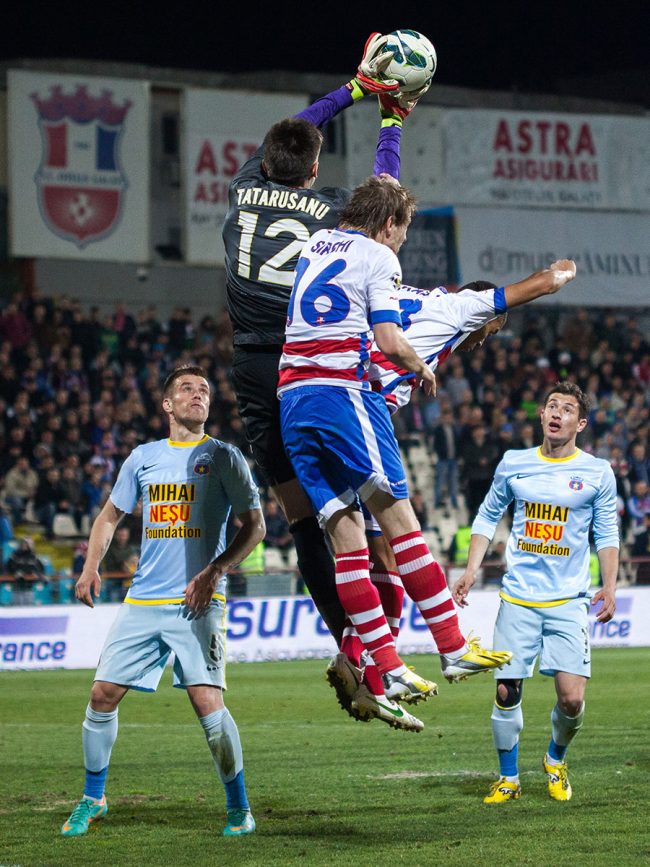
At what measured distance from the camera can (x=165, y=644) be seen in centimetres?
769

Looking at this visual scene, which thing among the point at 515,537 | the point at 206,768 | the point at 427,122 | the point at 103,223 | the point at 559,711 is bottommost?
the point at 206,768

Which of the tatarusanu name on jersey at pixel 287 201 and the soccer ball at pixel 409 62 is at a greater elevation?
the soccer ball at pixel 409 62

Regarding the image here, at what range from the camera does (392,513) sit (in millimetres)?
6293

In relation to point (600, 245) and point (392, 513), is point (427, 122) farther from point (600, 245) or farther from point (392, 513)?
point (392, 513)

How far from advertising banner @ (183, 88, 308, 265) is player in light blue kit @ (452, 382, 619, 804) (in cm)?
1679

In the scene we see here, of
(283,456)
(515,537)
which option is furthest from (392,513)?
(515,537)

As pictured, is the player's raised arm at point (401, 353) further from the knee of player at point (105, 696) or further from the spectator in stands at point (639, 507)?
the spectator in stands at point (639, 507)

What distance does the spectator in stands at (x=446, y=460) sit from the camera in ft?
74.3

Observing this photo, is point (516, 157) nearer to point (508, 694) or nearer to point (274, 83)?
point (274, 83)

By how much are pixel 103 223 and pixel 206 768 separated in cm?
1611

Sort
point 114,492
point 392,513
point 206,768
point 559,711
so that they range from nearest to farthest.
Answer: point 392,513 → point 114,492 → point 559,711 → point 206,768

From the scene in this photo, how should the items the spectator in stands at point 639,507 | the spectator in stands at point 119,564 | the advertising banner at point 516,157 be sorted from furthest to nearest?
the advertising banner at point 516,157, the spectator in stands at point 639,507, the spectator in stands at point 119,564

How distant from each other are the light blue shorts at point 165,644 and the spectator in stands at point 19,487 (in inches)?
494

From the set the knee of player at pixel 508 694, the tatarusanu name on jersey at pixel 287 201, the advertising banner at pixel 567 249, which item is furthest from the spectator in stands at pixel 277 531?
the tatarusanu name on jersey at pixel 287 201
